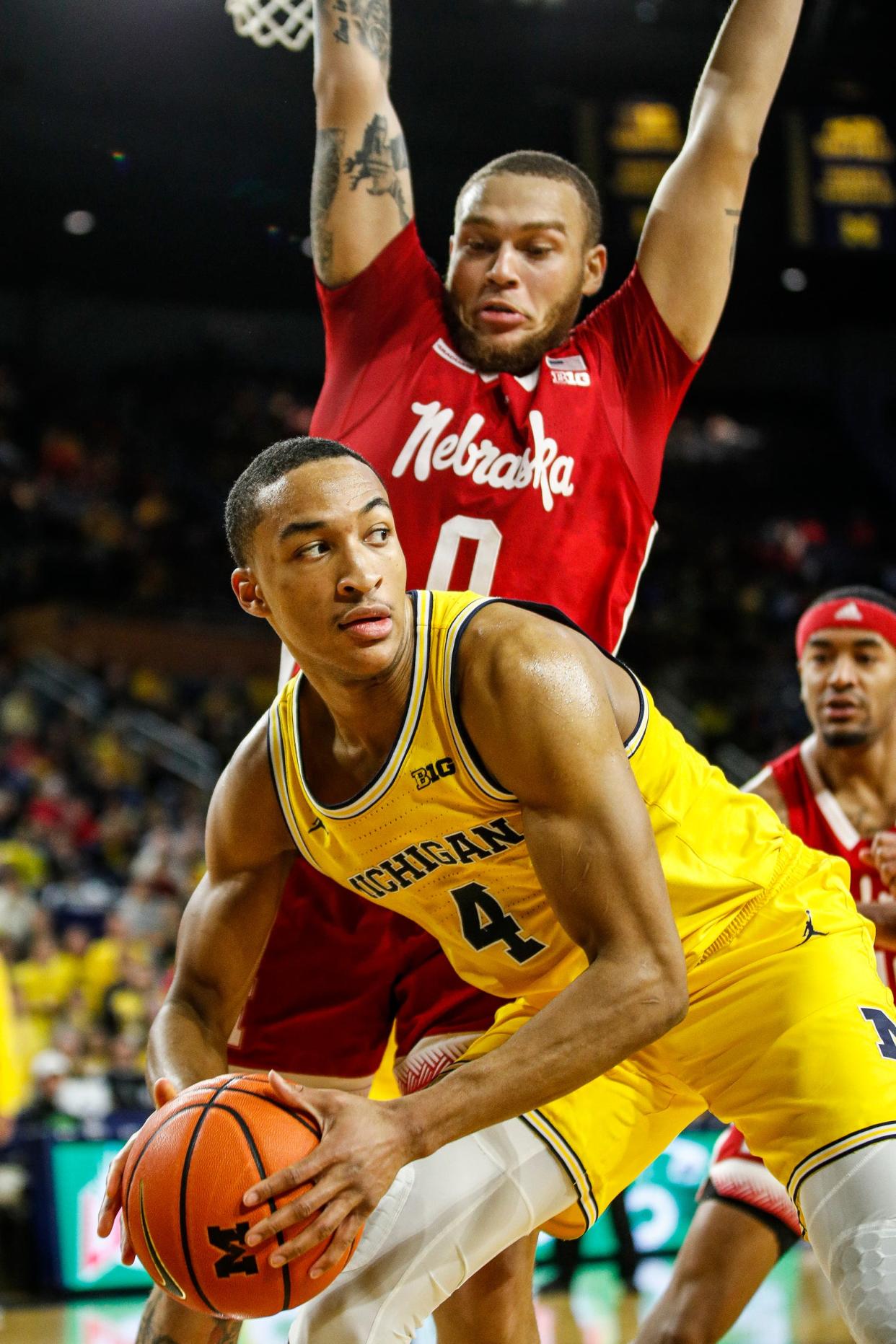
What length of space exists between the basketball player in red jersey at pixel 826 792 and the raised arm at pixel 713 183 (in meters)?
1.26

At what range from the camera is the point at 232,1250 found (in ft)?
6.83

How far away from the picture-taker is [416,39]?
36.7ft

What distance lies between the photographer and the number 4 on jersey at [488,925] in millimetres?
2557

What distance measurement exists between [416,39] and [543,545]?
933cm

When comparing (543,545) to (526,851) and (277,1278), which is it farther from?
(277,1278)

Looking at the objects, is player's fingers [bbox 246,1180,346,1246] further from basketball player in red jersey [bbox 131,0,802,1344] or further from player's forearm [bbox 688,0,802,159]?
player's forearm [bbox 688,0,802,159]

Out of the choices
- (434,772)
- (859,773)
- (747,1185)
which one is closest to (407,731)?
(434,772)

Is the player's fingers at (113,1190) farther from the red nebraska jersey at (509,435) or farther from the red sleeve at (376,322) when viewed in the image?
the red sleeve at (376,322)

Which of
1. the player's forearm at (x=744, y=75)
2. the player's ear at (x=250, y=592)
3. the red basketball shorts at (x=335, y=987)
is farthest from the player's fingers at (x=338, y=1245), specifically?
the player's forearm at (x=744, y=75)

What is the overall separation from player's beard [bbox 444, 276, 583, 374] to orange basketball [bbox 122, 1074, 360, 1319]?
1.60 meters

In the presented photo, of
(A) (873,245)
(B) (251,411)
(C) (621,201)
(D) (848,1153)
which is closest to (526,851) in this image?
(D) (848,1153)

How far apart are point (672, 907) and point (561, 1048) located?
0.50m

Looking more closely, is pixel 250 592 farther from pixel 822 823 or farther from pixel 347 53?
pixel 822 823

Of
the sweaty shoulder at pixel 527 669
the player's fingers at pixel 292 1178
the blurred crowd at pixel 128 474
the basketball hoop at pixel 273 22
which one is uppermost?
the basketball hoop at pixel 273 22
